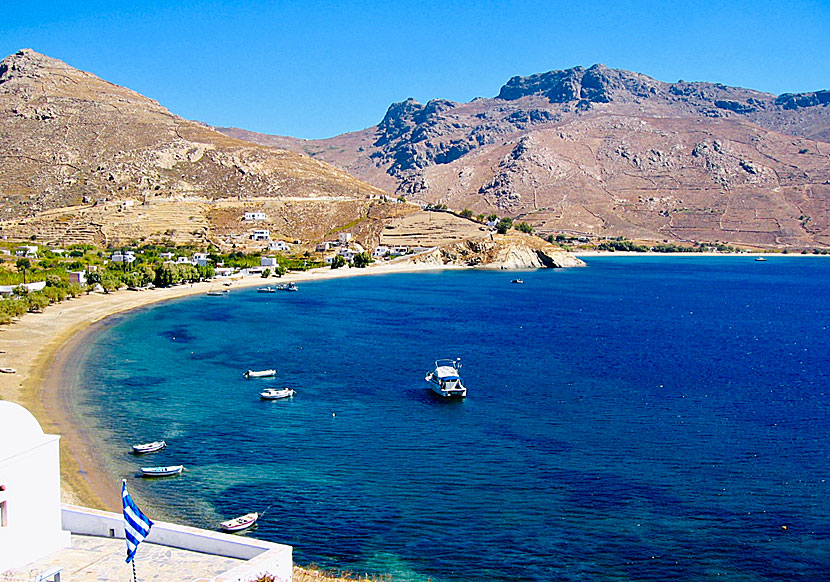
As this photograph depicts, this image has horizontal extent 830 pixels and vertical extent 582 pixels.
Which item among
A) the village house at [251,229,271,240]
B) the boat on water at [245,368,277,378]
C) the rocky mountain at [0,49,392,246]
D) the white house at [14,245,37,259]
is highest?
the rocky mountain at [0,49,392,246]

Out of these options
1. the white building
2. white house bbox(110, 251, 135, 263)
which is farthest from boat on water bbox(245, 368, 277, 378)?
white house bbox(110, 251, 135, 263)

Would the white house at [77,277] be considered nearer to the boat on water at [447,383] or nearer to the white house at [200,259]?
the white house at [200,259]

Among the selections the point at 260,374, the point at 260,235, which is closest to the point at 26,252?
the point at 260,235

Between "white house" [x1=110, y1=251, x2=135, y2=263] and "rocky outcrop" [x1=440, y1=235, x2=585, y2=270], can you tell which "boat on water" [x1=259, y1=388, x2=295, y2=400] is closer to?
"white house" [x1=110, y1=251, x2=135, y2=263]

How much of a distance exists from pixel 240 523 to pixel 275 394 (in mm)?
19825

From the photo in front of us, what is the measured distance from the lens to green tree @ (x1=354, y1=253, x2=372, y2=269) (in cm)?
14662

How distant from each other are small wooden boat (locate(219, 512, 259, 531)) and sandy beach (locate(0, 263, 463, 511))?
482cm

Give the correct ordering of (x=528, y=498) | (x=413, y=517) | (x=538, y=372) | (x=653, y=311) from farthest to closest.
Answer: (x=653, y=311)
(x=538, y=372)
(x=528, y=498)
(x=413, y=517)

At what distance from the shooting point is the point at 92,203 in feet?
507

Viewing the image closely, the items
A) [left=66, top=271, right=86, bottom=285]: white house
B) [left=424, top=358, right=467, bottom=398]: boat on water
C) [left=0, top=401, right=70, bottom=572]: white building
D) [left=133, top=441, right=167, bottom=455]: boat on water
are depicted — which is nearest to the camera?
[left=0, top=401, right=70, bottom=572]: white building

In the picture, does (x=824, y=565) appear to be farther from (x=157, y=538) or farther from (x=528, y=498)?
(x=157, y=538)

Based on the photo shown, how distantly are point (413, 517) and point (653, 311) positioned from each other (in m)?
72.9

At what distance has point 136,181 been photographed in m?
165

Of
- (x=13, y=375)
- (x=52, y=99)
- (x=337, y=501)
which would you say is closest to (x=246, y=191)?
(x=52, y=99)
